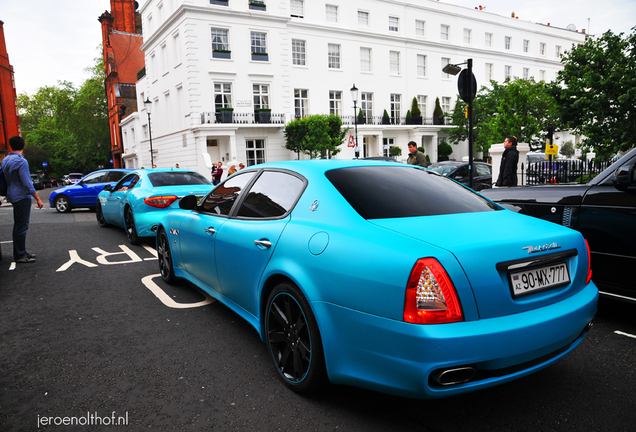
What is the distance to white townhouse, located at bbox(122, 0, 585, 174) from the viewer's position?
1255 inches

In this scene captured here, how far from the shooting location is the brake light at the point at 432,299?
2.12 meters

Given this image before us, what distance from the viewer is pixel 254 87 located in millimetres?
33719

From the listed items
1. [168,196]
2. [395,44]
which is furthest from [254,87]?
[168,196]

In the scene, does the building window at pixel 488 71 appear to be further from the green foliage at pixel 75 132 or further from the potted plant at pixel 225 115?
the green foliage at pixel 75 132

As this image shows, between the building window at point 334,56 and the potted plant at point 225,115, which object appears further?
the building window at point 334,56

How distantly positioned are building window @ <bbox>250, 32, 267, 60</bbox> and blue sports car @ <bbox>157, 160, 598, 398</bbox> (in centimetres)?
3277

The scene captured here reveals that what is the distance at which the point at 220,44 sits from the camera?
3219 centimetres

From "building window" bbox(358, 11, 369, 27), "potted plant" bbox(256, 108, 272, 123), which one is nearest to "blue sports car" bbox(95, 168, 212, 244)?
"potted plant" bbox(256, 108, 272, 123)

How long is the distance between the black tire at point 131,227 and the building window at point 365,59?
33.9 metres

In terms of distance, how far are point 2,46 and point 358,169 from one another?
5997cm

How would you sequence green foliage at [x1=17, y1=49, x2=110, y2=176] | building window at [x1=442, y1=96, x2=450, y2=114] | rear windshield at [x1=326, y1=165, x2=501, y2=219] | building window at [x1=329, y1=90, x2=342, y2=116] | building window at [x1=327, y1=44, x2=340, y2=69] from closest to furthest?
1. rear windshield at [x1=326, y1=165, x2=501, y2=219]
2. building window at [x1=327, y1=44, x2=340, y2=69]
3. building window at [x1=329, y1=90, x2=342, y2=116]
4. building window at [x1=442, y1=96, x2=450, y2=114]
5. green foliage at [x1=17, y1=49, x2=110, y2=176]

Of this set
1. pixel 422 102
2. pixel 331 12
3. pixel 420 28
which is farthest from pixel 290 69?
pixel 420 28

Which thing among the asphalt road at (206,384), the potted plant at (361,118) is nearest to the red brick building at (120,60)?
the potted plant at (361,118)

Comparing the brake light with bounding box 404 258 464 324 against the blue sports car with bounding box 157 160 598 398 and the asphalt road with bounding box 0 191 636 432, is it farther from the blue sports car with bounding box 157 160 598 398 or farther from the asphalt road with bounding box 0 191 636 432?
the asphalt road with bounding box 0 191 636 432
